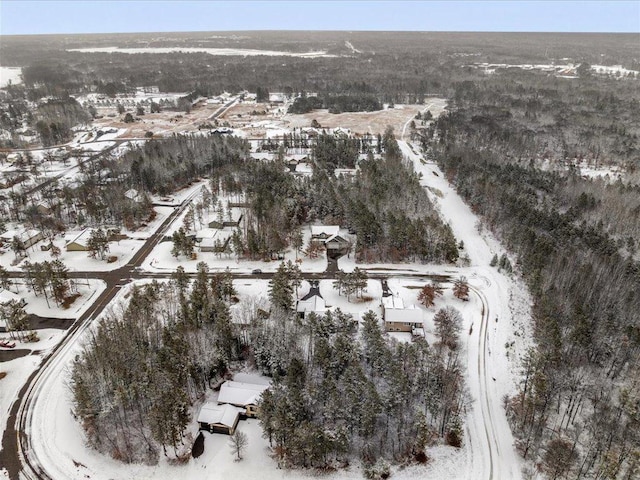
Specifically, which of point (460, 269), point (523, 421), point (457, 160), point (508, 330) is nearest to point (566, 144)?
point (457, 160)

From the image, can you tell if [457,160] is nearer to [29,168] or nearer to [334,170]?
[334,170]

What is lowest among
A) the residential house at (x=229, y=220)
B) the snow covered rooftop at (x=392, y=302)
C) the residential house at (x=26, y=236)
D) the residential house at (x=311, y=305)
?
the residential house at (x=311, y=305)

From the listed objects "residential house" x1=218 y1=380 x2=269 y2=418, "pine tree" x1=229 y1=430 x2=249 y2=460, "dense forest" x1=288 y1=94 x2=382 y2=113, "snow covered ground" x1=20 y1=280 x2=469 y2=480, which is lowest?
"snow covered ground" x1=20 y1=280 x2=469 y2=480

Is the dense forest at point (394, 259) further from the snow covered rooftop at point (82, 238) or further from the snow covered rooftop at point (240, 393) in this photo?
the snow covered rooftop at point (82, 238)

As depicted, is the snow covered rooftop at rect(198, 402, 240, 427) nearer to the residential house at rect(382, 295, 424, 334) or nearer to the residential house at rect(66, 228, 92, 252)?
the residential house at rect(382, 295, 424, 334)

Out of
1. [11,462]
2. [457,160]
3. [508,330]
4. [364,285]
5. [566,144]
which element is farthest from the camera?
[566,144]

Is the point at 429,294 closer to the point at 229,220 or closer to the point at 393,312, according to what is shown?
the point at 393,312

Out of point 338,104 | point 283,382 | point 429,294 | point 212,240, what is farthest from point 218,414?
point 338,104

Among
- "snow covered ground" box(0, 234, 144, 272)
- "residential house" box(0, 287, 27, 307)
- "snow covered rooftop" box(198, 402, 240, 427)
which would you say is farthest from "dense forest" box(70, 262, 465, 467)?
"snow covered ground" box(0, 234, 144, 272)

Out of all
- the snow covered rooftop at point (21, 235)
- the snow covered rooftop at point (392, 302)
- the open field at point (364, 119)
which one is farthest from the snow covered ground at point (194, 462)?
the open field at point (364, 119)
